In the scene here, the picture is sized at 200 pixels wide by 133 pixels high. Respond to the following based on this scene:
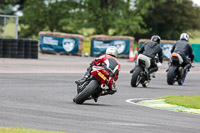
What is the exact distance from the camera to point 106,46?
40.2m

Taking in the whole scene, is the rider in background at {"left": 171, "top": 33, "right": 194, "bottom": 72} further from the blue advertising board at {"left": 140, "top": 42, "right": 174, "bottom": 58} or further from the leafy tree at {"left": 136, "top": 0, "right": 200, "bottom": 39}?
the leafy tree at {"left": 136, "top": 0, "right": 200, "bottom": 39}

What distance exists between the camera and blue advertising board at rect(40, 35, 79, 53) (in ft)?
133

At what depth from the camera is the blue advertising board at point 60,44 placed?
4045 centimetres

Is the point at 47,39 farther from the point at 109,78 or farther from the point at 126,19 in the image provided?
the point at 109,78

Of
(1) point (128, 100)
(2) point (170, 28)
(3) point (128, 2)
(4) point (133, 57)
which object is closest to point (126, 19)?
(3) point (128, 2)

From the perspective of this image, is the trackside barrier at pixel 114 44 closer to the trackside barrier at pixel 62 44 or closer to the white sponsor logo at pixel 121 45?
the white sponsor logo at pixel 121 45

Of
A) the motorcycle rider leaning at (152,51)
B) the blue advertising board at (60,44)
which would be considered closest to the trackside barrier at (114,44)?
the blue advertising board at (60,44)

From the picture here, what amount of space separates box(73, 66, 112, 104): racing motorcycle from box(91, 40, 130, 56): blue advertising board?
2771 cm

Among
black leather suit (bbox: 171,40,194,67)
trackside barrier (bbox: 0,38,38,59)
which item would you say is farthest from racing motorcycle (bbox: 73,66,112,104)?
trackside barrier (bbox: 0,38,38,59)

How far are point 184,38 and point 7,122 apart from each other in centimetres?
1255

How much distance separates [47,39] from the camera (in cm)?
4116

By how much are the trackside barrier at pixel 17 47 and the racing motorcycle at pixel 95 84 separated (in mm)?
18675

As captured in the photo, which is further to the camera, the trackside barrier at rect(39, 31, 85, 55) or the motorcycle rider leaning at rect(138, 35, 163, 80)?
the trackside barrier at rect(39, 31, 85, 55)

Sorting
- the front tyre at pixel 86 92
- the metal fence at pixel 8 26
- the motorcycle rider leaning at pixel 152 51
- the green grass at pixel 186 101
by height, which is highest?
the metal fence at pixel 8 26
